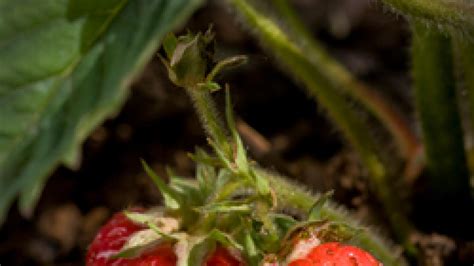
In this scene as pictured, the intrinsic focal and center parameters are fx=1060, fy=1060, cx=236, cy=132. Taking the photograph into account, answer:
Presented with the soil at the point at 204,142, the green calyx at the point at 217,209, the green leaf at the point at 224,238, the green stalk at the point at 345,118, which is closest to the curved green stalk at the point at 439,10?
the green calyx at the point at 217,209

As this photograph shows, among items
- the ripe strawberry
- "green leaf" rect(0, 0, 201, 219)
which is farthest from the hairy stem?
"green leaf" rect(0, 0, 201, 219)

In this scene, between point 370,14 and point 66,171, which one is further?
point 370,14

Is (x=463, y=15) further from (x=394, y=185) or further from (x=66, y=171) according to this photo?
(x=66, y=171)

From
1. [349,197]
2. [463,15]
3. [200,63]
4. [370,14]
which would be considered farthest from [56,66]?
[370,14]

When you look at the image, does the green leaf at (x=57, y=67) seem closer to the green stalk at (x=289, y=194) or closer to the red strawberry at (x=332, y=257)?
the green stalk at (x=289, y=194)

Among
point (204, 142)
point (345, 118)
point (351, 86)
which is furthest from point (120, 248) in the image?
point (204, 142)
